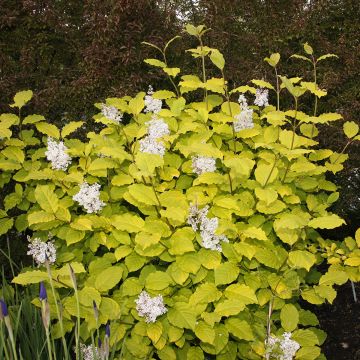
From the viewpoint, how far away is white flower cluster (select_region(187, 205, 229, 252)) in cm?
233

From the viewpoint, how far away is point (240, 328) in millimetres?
2371

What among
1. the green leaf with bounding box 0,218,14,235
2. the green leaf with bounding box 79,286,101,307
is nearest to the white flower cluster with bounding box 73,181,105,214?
the green leaf with bounding box 79,286,101,307

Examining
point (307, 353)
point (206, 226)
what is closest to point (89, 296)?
point (206, 226)

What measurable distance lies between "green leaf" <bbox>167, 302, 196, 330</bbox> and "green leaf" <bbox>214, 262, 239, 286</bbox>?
17cm

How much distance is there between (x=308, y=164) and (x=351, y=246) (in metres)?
0.48

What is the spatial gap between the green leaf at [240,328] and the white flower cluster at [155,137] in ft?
2.78

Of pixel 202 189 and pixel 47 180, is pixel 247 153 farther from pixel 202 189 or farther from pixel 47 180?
pixel 47 180

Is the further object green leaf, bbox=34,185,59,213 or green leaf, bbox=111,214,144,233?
green leaf, bbox=34,185,59,213

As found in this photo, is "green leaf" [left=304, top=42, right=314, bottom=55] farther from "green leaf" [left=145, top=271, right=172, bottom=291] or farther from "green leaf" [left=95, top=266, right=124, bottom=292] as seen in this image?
"green leaf" [left=95, top=266, right=124, bottom=292]

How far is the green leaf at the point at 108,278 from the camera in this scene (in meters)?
2.32

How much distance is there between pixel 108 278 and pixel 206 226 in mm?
502

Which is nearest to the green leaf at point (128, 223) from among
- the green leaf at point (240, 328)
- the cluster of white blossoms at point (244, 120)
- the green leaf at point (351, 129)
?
the green leaf at point (240, 328)

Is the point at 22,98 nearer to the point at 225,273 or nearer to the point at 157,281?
the point at 157,281

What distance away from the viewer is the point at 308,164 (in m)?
2.62
